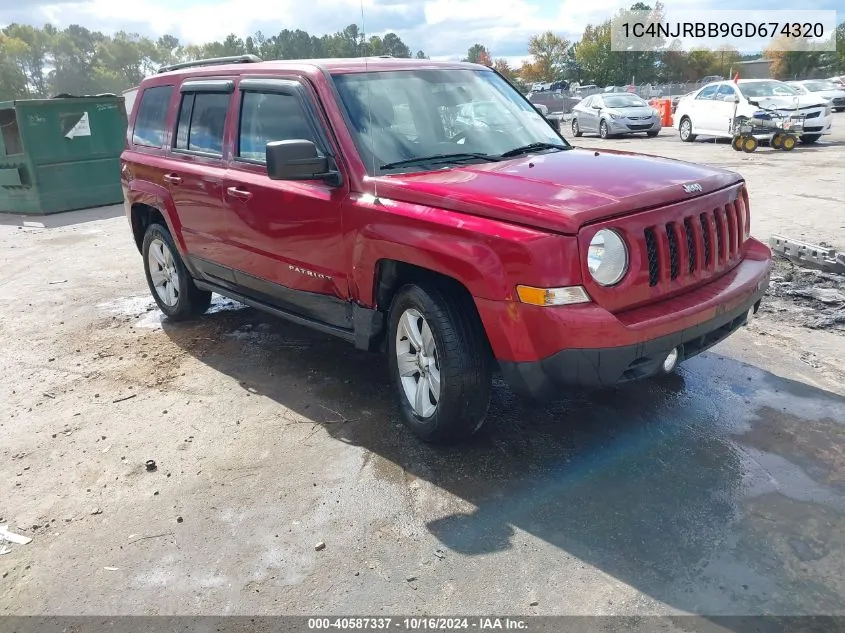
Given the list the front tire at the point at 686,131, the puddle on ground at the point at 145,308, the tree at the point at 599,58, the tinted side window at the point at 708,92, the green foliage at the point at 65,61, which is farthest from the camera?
the tree at the point at 599,58

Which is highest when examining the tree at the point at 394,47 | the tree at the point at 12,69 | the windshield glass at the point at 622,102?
the tree at the point at 12,69

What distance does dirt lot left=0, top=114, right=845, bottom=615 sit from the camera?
111 inches

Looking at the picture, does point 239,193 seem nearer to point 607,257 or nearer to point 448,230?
point 448,230

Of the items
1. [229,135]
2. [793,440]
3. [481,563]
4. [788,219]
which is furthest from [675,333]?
[788,219]

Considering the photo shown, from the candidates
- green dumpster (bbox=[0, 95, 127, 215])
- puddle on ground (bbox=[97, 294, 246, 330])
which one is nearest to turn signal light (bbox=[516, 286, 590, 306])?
puddle on ground (bbox=[97, 294, 246, 330])

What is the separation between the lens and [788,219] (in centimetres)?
848

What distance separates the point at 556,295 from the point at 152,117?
14.2 ft

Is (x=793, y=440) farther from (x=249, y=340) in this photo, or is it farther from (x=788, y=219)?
(x=788, y=219)

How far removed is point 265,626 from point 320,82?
9.69ft

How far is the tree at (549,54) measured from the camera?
86562mm

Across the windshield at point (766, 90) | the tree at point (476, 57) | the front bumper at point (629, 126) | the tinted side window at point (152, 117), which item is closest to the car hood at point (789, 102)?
the windshield at point (766, 90)

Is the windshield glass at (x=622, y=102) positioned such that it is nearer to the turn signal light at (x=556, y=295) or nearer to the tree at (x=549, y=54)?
the turn signal light at (x=556, y=295)

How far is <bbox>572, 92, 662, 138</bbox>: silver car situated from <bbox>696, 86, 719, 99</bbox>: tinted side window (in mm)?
2360

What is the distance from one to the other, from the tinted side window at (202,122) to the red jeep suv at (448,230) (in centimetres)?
2
